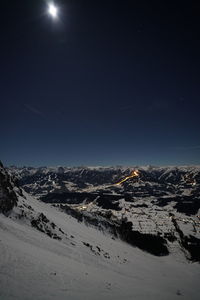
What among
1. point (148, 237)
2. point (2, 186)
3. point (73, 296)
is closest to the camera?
point (73, 296)

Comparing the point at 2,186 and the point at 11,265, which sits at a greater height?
the point at 2,186

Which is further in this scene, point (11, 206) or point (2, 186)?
point (2, 186)

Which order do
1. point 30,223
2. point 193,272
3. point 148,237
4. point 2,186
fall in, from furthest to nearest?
point 148,237 < point 193,272 < point 2,186 < point 30,223

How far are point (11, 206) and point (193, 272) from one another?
176ft

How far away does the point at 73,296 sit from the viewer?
13.6 meters

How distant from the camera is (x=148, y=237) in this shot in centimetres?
7675

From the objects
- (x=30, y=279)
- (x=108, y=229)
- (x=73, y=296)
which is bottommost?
(x=108, y=229)

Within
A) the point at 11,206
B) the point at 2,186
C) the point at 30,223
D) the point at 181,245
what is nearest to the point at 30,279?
the point at 30,223

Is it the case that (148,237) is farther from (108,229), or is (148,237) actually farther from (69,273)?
(69,273)

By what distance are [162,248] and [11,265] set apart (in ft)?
239

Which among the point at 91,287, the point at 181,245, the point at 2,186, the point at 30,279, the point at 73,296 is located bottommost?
the point at 181,245

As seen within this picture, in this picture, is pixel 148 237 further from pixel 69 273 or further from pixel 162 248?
pixel 69 273

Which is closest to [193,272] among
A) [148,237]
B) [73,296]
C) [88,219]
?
[148,237]

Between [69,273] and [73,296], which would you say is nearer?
[73,296]
